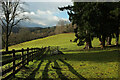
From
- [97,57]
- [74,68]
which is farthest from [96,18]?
[74,68]

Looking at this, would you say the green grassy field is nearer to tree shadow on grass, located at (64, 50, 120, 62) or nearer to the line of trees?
tree shadow on grass, located at (64, 50, 120, 62)

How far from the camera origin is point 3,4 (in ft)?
70.8

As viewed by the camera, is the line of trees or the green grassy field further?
the line of trees

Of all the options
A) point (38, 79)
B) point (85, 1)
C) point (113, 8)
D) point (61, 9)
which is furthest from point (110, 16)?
point (38, 79)

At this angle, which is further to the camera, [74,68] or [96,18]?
[96,18]

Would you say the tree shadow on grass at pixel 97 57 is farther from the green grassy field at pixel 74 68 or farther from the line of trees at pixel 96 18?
the line of trees at pixel 96 18

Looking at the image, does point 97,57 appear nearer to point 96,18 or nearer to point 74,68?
point 74,68

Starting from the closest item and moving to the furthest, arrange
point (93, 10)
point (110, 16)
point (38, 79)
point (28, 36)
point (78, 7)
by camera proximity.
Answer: point (38, 79)
point (93, 10)
point (110, 16)
point (78, 7)
point (28, 36)

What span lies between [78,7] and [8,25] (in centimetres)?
1452

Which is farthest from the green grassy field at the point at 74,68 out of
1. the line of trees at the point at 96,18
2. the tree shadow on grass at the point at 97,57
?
the line of trees at the point at 96,18

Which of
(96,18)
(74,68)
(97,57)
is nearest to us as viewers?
(74,68)

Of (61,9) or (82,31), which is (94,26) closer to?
(82,31)

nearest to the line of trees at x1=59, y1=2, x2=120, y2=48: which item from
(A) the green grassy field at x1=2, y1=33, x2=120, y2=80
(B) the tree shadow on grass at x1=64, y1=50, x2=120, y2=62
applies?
(B) the tree shadow on grass at x1=64, y1=50, x2=120, y2=62

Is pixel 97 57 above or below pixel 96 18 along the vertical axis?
below
